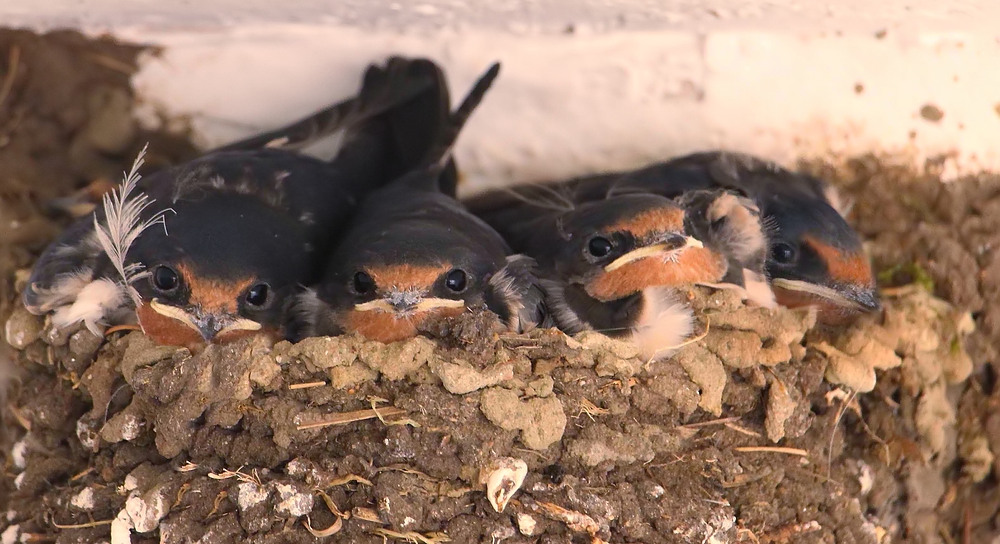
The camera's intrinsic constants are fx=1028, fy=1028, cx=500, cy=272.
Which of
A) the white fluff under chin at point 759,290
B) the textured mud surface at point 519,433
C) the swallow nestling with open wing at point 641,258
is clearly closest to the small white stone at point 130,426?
the textured mud surface at point 519,433

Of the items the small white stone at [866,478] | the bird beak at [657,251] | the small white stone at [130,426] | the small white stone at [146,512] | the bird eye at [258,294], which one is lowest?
the small white stone at [866,478]

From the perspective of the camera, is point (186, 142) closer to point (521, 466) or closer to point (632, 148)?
point (632, 148)

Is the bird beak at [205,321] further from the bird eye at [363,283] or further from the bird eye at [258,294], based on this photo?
the bird eye at [363,283]

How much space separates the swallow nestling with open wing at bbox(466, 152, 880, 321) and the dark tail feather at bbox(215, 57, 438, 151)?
16.0 inches

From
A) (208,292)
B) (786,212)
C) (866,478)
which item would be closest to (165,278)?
(208,292)

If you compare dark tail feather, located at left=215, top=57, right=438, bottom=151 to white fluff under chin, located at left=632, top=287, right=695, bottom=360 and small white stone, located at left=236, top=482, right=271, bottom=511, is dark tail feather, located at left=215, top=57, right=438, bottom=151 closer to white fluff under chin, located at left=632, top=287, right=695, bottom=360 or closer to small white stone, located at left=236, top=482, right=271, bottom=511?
white fluff under chin, located at left=632, top=287, right=695, bottom=360

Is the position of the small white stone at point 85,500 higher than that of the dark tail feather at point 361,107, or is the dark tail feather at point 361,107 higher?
the dark tail feather at point 361,107

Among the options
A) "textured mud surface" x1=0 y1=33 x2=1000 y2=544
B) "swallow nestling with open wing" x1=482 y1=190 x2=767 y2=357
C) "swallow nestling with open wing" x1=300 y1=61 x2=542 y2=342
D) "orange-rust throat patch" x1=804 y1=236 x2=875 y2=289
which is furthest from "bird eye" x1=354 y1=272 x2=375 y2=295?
"orange-rust throat patch" x1=804 y1=236 x2=875 y2=289

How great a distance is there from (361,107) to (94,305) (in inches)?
36.1

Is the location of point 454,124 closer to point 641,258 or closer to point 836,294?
point 641,258

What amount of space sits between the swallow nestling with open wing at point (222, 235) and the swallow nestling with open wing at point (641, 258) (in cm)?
58

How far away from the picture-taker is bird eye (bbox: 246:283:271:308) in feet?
7.87

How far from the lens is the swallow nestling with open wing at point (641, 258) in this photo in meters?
2.38

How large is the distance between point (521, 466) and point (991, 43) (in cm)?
193
